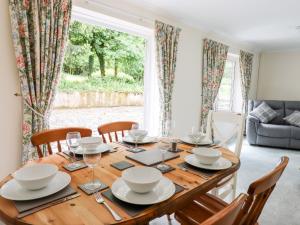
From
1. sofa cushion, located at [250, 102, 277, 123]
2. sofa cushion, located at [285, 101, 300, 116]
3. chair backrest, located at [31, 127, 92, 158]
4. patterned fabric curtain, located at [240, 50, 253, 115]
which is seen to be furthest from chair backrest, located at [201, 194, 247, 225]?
sofa cushion, located at [285, 101, 300, 116]

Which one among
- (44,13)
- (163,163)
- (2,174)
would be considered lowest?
(2,174)

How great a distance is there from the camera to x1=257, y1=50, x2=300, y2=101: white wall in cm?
581

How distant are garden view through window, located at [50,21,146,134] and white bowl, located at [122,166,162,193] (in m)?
1.74

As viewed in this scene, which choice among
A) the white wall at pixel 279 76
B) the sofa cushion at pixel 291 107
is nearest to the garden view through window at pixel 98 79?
the sofa cushion at pixel 291 107

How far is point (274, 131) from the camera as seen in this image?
4.55 m

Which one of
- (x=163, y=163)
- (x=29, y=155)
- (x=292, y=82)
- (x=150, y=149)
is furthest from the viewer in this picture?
(x=292, y=82)

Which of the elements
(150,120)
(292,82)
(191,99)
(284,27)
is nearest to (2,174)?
(150,120)

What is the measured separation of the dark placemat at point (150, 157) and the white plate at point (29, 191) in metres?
0.48

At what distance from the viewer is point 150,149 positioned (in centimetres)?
166

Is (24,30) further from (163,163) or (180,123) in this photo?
(180,123)

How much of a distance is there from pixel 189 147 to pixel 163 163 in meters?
0.44

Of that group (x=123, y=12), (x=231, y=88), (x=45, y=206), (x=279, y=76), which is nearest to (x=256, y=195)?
(x=45, y=206)

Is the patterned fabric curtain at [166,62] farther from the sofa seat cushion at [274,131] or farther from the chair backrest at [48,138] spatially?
the sofa seat cushion at [274,131]

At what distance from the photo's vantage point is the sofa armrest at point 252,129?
475 cm
